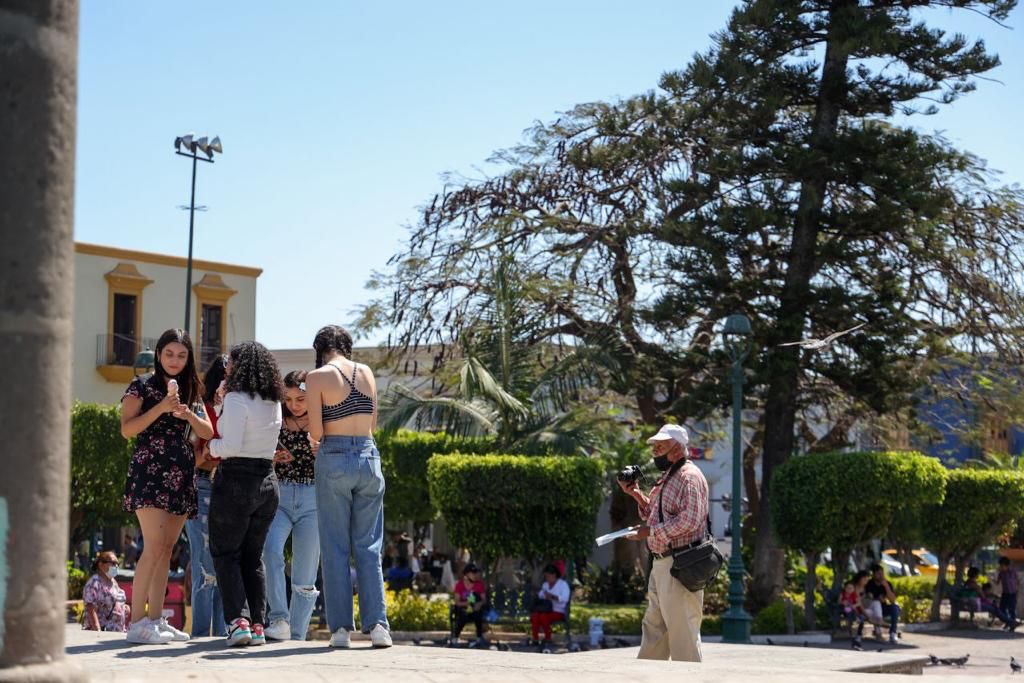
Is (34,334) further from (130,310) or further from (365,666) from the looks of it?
(130,310)

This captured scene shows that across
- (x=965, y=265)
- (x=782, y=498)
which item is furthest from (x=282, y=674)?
(x=965, y=265)

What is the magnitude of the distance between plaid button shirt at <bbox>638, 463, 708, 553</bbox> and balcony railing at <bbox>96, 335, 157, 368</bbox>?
1475 inches

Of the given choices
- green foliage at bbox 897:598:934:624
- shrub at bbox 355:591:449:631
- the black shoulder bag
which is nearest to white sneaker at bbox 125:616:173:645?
the black shoulder bag

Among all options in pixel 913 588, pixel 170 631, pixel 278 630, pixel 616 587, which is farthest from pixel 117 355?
pixel 170 631

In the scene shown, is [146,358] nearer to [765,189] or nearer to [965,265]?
[765,189]

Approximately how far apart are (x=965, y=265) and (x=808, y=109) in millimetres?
4125

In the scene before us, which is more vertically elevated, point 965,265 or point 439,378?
point 965,265

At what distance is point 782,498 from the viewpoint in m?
21.9

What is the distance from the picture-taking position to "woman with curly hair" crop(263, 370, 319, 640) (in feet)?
27.1

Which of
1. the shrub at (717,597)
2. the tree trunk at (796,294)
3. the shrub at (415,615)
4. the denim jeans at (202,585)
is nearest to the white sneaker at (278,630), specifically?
the denim jeans at (202,585)

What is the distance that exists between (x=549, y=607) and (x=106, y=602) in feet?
27.1

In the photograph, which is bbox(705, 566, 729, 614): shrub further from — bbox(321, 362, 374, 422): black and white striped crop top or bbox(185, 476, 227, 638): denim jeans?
bbox(321, 362, 374, 422): black and white striped crop top

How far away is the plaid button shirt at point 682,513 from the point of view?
8086mm

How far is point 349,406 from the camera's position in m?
7.05
